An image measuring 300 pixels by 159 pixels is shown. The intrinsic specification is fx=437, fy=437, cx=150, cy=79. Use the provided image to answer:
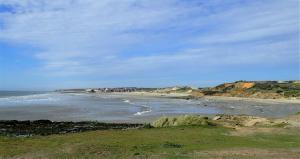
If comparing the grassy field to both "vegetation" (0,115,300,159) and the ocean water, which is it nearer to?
"vegetation" (0,115,300,159)

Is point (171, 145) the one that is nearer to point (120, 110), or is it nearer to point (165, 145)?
point (165, 145)

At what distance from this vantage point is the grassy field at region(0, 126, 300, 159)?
15.4 metres

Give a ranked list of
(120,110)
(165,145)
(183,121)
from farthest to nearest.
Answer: (120,110), (183,121), (165,145)

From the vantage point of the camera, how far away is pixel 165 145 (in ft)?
57.5

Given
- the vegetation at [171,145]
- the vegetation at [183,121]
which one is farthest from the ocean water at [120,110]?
the vegetation at [171,145]

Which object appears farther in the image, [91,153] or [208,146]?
[208,146]

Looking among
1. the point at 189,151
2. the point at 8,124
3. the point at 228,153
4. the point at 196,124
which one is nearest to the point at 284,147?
the point at 228,153

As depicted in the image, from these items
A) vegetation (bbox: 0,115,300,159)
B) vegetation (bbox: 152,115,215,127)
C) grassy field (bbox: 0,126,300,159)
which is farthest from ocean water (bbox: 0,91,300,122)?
grassy field (bbox: 0,126,300,159)

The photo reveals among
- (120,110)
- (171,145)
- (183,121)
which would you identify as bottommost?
(171,145)

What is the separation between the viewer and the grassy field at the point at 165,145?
50.6ft

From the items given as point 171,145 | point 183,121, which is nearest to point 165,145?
point 171,145

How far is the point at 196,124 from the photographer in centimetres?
2659

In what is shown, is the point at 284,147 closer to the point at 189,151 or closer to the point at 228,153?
the point at 228,153

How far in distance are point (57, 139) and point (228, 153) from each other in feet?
27.4
